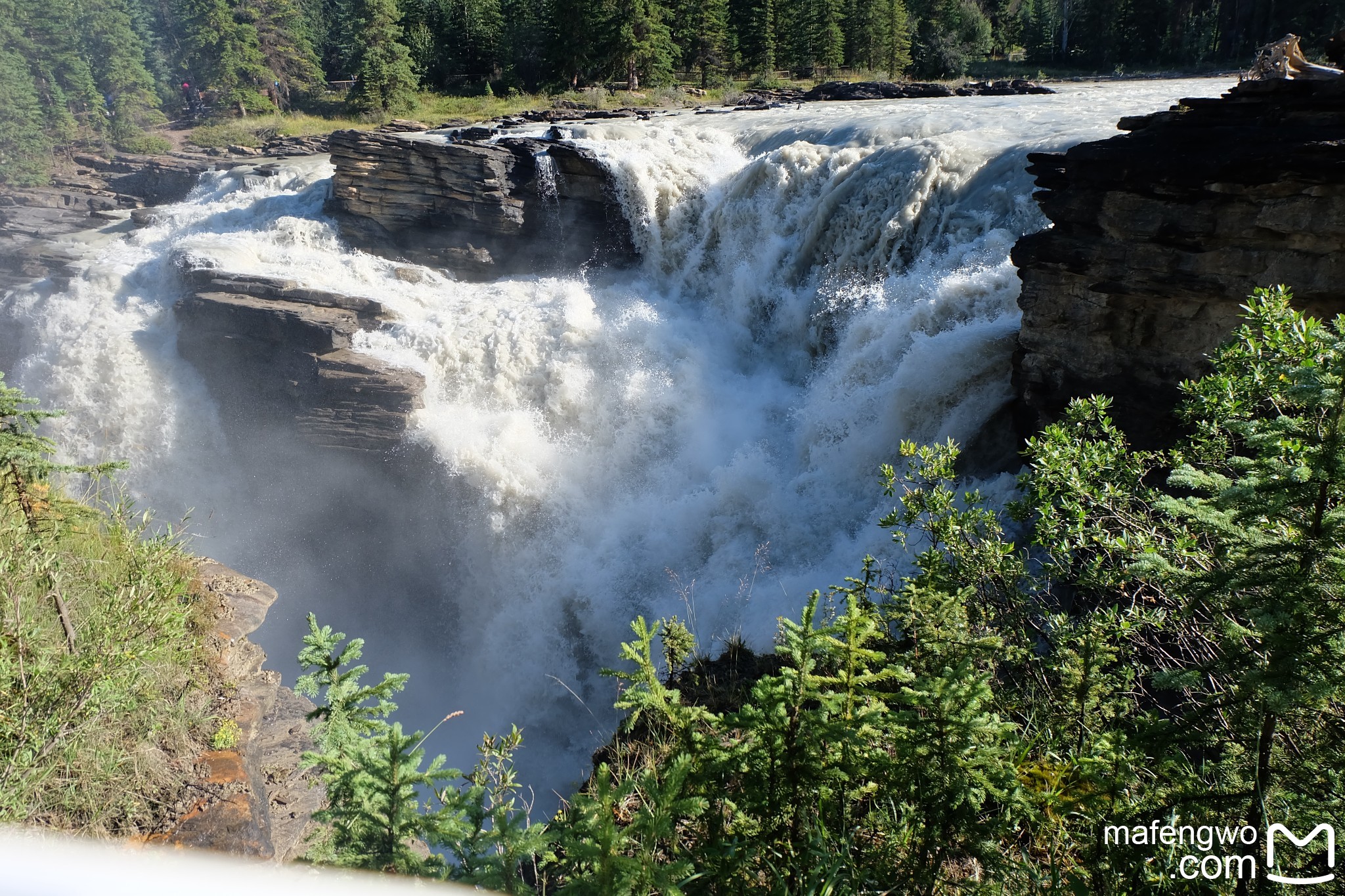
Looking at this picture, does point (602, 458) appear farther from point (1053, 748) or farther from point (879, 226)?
point (1053, 748)

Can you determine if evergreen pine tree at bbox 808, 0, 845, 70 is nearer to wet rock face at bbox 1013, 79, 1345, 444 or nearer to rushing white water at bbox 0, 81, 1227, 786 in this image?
rushing white water at bbox 0, 81, 1227, 786

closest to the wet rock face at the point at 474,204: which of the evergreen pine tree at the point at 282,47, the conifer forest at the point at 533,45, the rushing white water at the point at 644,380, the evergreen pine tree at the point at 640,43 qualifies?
the rushing white water at the point at 644,380

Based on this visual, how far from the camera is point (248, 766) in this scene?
12.7ft

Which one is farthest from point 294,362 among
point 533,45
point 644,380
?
point 533,45

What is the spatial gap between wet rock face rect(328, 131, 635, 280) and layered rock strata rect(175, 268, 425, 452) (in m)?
2.72

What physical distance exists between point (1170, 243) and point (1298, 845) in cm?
561

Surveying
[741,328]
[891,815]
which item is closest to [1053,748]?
[891,815]

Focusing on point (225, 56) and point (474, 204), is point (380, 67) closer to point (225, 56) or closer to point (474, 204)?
point (225, 56)

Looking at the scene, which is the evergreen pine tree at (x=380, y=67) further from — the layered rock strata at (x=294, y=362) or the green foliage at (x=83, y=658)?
the green foliage at (x=83, y=658)

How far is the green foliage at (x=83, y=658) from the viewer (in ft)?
9.46

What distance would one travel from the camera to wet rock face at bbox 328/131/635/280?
14750mm

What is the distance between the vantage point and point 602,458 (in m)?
10.6

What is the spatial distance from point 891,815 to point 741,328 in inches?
404

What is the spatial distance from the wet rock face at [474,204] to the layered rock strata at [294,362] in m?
2.72
